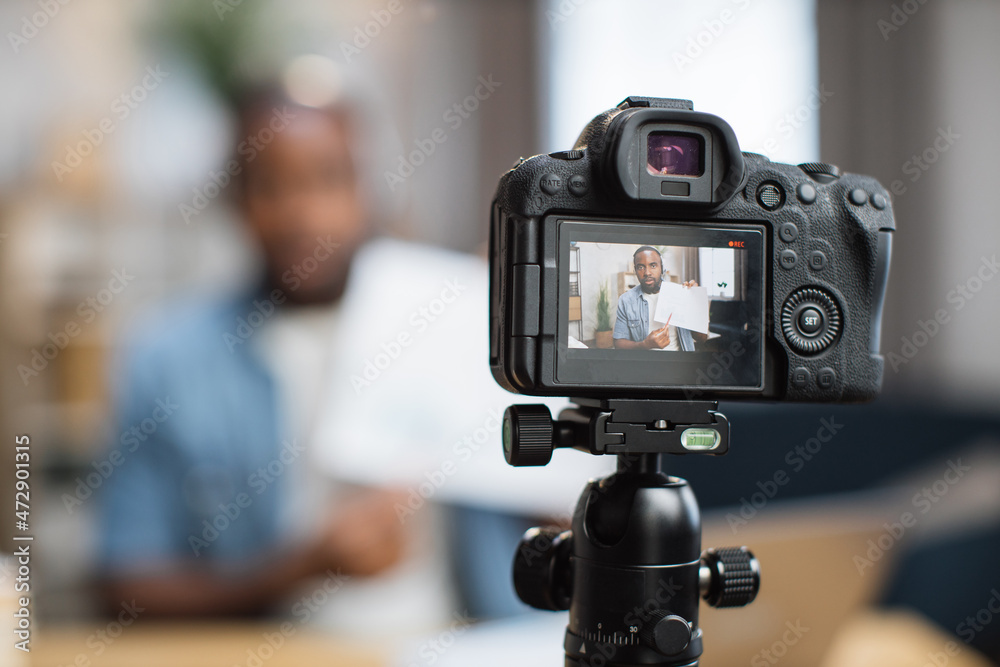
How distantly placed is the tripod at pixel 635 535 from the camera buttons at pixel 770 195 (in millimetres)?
149

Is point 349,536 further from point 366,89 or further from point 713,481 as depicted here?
point 366,89

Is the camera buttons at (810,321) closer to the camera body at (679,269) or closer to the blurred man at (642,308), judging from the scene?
the camera body at (679,269)

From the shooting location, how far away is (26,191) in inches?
113

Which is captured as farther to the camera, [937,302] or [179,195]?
[179,195]

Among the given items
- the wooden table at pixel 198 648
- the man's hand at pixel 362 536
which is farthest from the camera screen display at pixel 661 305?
the man's hand at pixel 362 536

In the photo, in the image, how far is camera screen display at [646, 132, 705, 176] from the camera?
1.74 ft

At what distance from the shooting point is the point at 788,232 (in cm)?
56

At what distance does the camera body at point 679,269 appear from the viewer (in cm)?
50

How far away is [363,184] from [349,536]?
0.73 meters

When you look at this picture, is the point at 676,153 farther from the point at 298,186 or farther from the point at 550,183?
the point at 298,186

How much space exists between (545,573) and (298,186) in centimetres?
116

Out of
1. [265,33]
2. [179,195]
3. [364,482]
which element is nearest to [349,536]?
[364,482]

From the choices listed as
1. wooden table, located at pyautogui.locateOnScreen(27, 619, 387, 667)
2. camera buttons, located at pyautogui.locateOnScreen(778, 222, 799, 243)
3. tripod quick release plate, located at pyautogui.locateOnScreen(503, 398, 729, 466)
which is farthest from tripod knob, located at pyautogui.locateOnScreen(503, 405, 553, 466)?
wooden table, located at pyautogui.locateOnScreen(27, 619, 387, 667)

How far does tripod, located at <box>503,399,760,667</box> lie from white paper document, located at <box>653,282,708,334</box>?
5 cm
